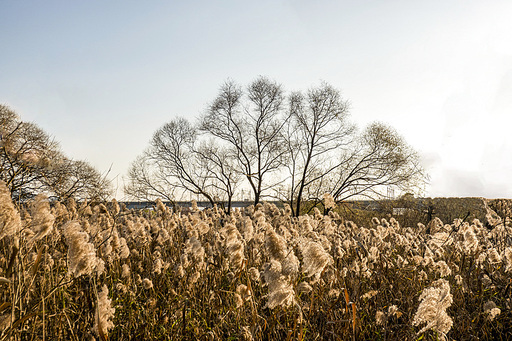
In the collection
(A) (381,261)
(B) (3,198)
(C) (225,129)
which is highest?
(C) (225,129)

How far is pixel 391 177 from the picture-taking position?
31.1m

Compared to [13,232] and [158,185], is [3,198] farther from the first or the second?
[158,185]

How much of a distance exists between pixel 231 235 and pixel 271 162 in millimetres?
32796

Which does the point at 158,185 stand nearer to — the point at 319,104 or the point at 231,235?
the point at 319,104

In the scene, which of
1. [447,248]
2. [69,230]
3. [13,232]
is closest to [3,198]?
[13,232]

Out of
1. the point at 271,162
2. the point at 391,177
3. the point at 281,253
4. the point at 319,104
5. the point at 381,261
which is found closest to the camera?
the point at 281,253

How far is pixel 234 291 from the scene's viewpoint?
432 cm

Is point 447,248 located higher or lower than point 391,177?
lower

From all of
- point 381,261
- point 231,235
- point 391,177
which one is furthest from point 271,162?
point 231,235

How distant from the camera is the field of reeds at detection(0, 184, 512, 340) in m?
2.22

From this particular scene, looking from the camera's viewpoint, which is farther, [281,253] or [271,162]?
[271,162]

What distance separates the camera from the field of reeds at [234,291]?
7.29ft

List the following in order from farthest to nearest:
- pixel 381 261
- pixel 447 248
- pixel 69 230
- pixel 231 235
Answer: pixel 447 248 < pixel 381 261 < pixel 231 235 < pixel 69 230

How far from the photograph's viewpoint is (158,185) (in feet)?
121
